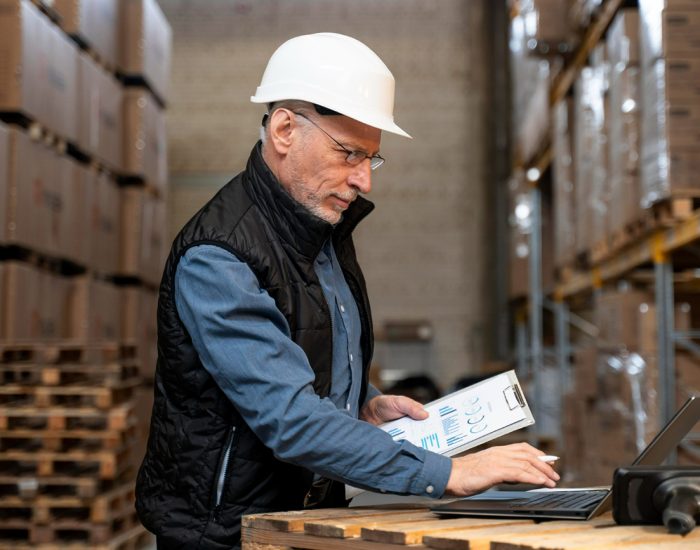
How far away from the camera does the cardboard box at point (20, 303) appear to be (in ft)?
19.8

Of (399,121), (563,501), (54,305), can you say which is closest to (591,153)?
(54,305)

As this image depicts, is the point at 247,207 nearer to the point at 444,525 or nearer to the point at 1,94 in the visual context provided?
the point at 444,525

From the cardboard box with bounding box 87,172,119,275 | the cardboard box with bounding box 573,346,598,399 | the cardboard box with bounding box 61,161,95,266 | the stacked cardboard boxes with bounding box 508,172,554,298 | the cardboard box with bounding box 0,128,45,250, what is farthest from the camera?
the stacked cardboard boxes with bounding box 508,172,554,298

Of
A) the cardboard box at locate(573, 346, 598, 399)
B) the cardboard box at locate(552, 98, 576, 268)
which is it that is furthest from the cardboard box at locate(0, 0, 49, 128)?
the cardboard box at locate(552, 98, 576, 268)

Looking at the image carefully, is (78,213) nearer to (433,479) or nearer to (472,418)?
(472,418)

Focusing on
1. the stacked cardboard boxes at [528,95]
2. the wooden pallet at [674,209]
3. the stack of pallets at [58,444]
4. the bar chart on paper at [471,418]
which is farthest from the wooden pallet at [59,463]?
the stacked cardboard boxes at [528,95]

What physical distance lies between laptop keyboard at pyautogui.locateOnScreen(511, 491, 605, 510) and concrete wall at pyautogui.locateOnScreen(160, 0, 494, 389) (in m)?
12.1

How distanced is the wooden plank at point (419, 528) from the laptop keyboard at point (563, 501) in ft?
0.26

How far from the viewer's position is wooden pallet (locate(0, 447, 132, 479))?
5.67 meters

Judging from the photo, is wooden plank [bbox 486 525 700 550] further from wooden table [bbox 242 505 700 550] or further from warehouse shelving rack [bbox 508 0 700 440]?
warehouse shelving rack [bbox 508 0 700 440]

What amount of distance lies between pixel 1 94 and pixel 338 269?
13.8 ft

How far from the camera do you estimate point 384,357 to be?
1409cm

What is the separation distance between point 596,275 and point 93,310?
3.60 meters

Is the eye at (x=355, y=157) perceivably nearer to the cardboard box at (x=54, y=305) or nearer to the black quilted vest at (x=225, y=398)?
the black quilted vest at (x=225, y=398)
